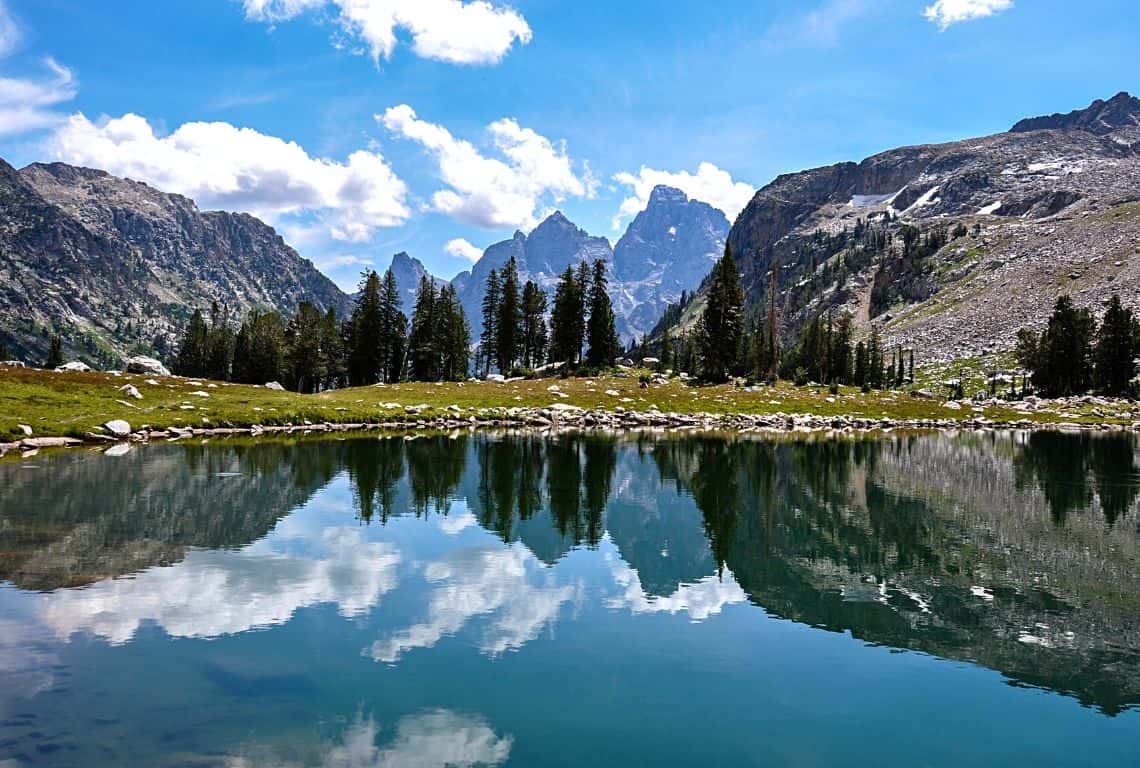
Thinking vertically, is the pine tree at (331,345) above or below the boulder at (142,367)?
above

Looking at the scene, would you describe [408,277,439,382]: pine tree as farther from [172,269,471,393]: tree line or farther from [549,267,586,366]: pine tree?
[549,267,586,366]: pine tree

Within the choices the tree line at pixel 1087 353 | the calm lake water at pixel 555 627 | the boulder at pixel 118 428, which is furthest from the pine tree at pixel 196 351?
the tree line at pixel 1087 353

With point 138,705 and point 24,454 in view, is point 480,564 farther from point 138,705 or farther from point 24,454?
point 24,454

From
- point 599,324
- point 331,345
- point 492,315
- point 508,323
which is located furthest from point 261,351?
point 599,324

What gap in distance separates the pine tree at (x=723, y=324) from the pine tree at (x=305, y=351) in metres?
58.1

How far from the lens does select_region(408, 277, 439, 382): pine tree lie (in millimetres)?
116438

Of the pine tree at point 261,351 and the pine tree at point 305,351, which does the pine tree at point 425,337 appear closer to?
the pine tree at point 305,351

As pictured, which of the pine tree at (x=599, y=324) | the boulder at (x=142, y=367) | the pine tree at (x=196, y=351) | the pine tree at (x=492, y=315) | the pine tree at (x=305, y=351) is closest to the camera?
the boulder at (x=142, y=367)

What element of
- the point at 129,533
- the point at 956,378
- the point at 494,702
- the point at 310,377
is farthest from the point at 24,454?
the point at 956,378

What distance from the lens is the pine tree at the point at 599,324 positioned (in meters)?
112

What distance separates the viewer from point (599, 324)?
112m

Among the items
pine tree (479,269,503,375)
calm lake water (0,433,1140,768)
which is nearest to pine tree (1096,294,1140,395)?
pine tree (479,269,503,375)

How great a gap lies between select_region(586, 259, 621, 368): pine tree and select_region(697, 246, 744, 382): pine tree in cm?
1552

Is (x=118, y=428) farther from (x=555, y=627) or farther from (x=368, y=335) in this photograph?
(x=368, y=335)
